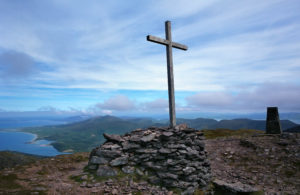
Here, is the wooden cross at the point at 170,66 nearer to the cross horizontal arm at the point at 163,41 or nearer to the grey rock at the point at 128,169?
the cross horizontal arm at the point at 163,41

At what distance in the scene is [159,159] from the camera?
12484mm

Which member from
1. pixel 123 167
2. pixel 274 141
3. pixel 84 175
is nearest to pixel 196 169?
pixel 123 167

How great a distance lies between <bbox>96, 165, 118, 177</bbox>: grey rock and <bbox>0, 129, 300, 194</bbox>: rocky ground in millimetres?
372

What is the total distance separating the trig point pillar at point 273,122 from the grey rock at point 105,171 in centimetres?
2331

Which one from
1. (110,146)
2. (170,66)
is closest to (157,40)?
(170,66)

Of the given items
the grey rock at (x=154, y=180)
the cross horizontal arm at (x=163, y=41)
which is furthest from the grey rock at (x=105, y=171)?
the cross horizontal arm at (x=163, y=41)

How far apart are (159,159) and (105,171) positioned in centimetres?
351

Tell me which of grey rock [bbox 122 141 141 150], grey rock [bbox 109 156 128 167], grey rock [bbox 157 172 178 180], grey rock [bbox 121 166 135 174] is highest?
grey rock [bbox 122 141 141 150]

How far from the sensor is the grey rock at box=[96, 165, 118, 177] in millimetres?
11625

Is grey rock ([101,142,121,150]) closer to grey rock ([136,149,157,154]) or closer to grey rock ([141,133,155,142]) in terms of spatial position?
grey rock ([136,149,157,154])

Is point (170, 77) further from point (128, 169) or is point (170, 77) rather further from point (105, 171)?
point (105, 171)

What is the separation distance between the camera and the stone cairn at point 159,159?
1190cm

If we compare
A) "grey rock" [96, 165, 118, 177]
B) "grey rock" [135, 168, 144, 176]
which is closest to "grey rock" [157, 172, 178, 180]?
"grey rock" [135, 168, 144, 176]

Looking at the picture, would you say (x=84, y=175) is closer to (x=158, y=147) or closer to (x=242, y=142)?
(x=158, y=147)
